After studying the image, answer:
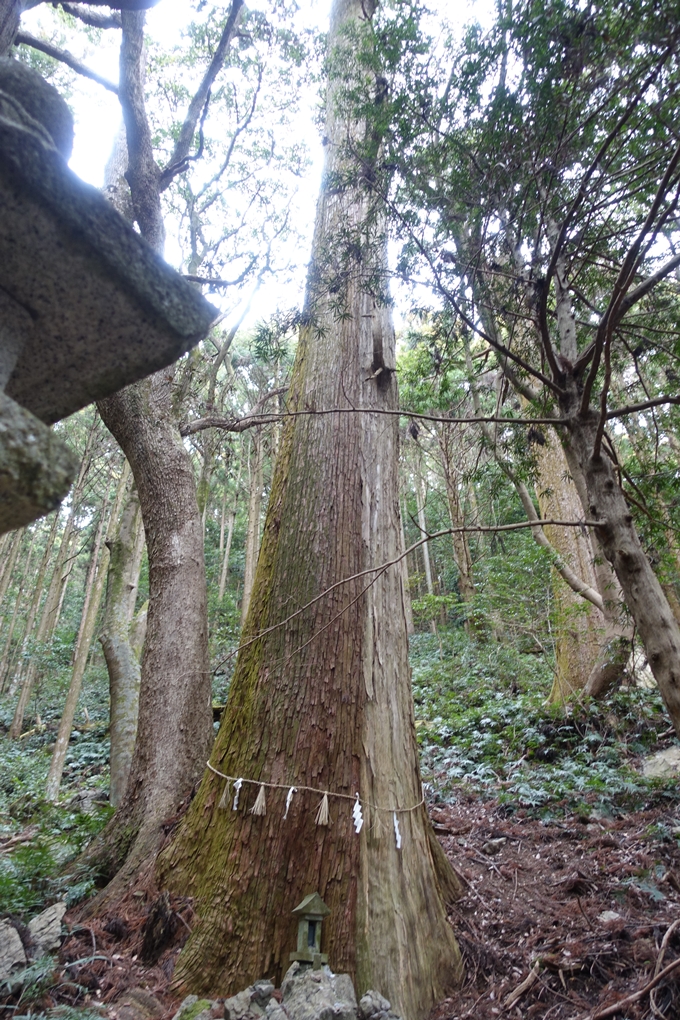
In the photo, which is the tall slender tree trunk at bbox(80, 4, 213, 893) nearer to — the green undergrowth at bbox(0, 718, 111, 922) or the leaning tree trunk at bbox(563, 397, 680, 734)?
the green undergrowth at bbox(0, 718, 111, 922)

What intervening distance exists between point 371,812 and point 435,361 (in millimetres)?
3170

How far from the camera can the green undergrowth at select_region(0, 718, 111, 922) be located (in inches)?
118

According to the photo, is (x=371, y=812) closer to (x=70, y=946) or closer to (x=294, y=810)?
(x=294, y=810)

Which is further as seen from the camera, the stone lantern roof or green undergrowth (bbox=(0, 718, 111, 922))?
green undergrowth (bbox=(0, 718, 111, 922))

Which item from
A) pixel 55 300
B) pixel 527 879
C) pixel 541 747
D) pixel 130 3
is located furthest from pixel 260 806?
pixel 541 747

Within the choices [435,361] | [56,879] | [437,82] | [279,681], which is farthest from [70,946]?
[437,82]

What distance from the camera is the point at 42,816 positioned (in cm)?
442

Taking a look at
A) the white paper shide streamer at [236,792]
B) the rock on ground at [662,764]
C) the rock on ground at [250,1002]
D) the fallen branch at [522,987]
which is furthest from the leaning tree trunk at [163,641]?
the rock on ground at [662,764]

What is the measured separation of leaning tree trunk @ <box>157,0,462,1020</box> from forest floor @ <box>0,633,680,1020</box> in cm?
21

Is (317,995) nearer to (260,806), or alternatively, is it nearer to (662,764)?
(260,806)

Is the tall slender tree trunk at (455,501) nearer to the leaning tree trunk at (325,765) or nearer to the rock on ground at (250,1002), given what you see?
the leaning tree trunk at (325,765)

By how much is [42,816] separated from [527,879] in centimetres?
380

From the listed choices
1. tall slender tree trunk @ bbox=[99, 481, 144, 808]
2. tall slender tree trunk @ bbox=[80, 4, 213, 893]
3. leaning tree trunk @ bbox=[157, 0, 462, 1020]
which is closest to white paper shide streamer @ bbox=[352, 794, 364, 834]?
leaning tree trunk @ bbox=[157, 0, 462, 1020]

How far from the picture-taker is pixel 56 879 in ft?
10.4
